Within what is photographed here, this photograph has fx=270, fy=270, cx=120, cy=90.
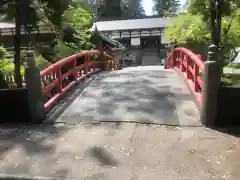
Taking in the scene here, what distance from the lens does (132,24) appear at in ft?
144

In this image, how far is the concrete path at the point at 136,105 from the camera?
17.4 ft

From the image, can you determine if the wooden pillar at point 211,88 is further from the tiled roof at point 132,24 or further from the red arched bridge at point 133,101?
the tiled roof at point 132,24

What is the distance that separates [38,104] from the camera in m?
5.34

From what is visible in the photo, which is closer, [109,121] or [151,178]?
[151,178]

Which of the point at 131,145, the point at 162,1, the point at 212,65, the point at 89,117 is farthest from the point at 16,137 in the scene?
the point at 162,1

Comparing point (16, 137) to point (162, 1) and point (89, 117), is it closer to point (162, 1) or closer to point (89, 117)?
point (89, 117)

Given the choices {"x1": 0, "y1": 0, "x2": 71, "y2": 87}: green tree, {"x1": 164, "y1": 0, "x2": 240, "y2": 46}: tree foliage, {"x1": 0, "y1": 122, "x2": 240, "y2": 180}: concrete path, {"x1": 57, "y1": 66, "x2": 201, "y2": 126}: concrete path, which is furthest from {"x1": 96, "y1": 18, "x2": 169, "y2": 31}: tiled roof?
{"x1": 0, "y1": 122, "x2": 240, "y2": 180}: concrete path

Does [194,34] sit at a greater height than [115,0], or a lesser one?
lesser

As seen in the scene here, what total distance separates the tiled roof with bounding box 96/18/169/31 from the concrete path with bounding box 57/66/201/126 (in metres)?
35.3

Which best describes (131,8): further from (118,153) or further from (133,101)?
(118,153)

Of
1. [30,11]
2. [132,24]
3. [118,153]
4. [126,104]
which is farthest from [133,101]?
[132,24]

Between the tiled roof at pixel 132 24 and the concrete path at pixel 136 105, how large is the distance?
116 ft

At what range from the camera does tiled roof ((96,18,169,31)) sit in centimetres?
4197

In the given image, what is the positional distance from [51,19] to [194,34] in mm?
9209
